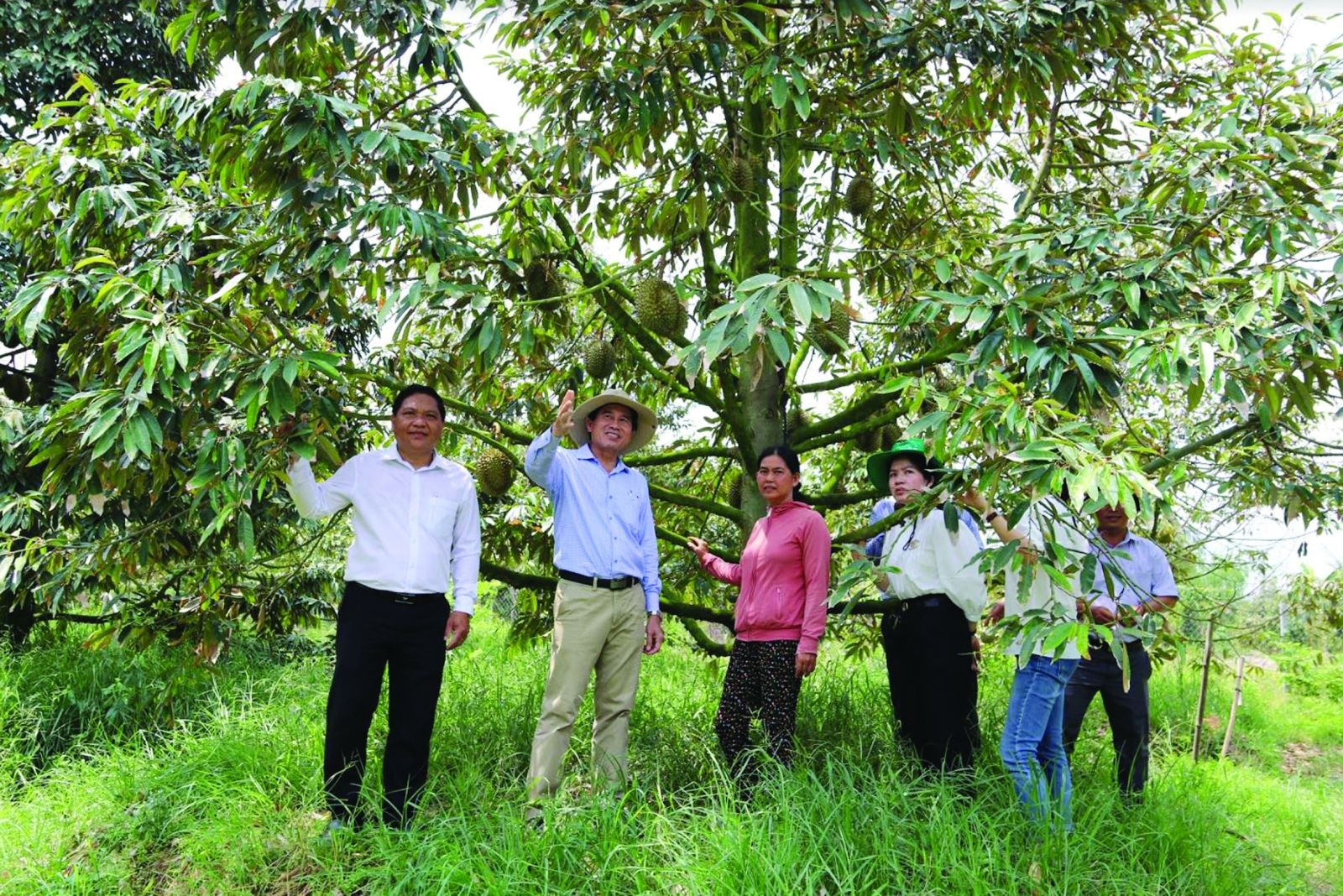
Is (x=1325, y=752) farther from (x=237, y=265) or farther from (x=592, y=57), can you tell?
(x=237, y=265)

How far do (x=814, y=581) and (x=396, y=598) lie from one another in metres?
1.33

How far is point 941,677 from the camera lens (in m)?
3.27

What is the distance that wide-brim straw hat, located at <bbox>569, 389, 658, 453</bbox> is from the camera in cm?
336

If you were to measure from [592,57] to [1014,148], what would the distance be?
2428mm

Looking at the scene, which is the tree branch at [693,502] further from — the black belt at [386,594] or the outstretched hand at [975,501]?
the outstretched hand at [975,501]

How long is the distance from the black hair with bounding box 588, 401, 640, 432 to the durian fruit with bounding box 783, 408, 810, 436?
0.69m

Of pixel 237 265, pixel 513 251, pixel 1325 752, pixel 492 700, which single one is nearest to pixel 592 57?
pixel 513 251

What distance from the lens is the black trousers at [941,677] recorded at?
10.7 feet

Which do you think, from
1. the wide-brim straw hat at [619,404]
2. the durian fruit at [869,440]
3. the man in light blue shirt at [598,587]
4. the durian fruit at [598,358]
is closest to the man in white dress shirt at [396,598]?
the man in light blue shirt at [598,587]

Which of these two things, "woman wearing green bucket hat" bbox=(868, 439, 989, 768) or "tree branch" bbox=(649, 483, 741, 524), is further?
"tree branch" bbox=(649, 483, 741, 524)

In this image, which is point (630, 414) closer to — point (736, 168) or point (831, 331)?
point (831, 331)

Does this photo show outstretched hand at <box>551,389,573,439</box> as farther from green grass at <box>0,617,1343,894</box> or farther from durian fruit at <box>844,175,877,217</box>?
durian fruit at <box>844,175,877,217</box>

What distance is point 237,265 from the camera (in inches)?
116

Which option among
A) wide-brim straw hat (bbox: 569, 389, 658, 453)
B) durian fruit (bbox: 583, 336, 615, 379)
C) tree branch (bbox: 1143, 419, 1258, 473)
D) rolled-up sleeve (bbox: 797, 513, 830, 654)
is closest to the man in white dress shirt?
wide-brim straw hat (bbox: 569, 389, 658, 453)
